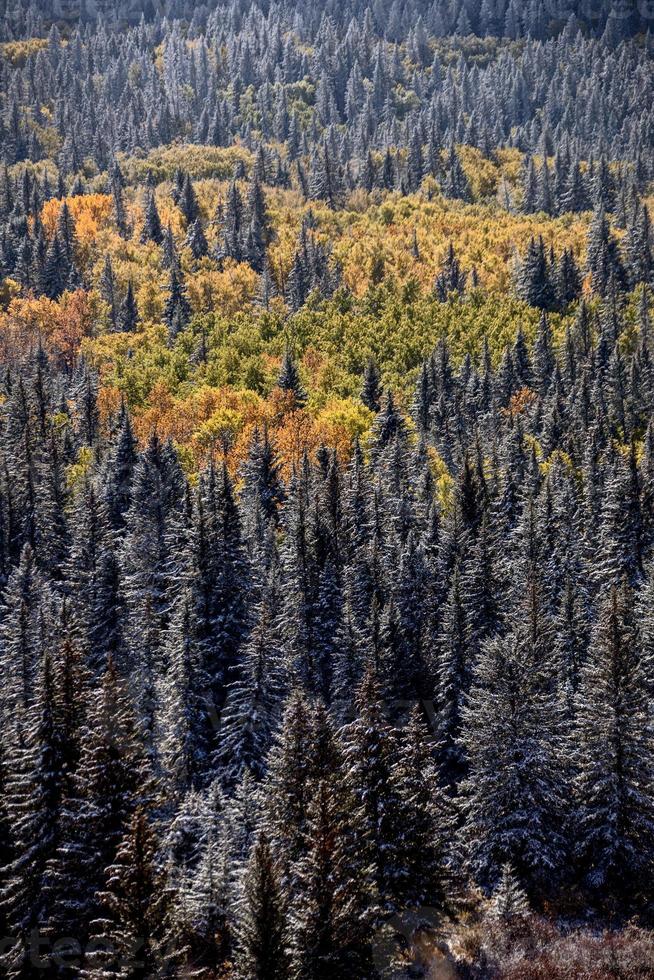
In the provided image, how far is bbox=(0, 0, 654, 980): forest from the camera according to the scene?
3422cm

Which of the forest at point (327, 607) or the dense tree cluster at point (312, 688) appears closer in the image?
the dense tree cluster at point (312, 688)

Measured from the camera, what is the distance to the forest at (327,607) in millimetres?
34219

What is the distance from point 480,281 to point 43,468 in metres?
86.5

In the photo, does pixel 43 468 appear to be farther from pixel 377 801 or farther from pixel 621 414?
pixel 621 414

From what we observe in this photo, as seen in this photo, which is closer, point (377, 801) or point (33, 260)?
point (377, 801)

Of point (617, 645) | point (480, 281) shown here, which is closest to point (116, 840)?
point (617, 645)

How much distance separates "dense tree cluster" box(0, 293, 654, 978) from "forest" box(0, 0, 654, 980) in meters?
0.20

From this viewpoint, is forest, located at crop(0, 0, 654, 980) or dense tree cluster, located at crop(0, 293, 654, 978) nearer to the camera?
dense tree cluster, located at crop(0, 293, 654, 978)

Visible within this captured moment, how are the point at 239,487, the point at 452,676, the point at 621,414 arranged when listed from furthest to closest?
the point at 621,414 < the point at 239,487 < the point at 452,676

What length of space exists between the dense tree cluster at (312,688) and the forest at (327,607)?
203 mm

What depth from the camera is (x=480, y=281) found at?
490 ft

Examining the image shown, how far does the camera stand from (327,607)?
64812mm

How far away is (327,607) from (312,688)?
19.5 feet

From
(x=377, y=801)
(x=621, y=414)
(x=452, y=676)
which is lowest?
(x=621, y=414)
